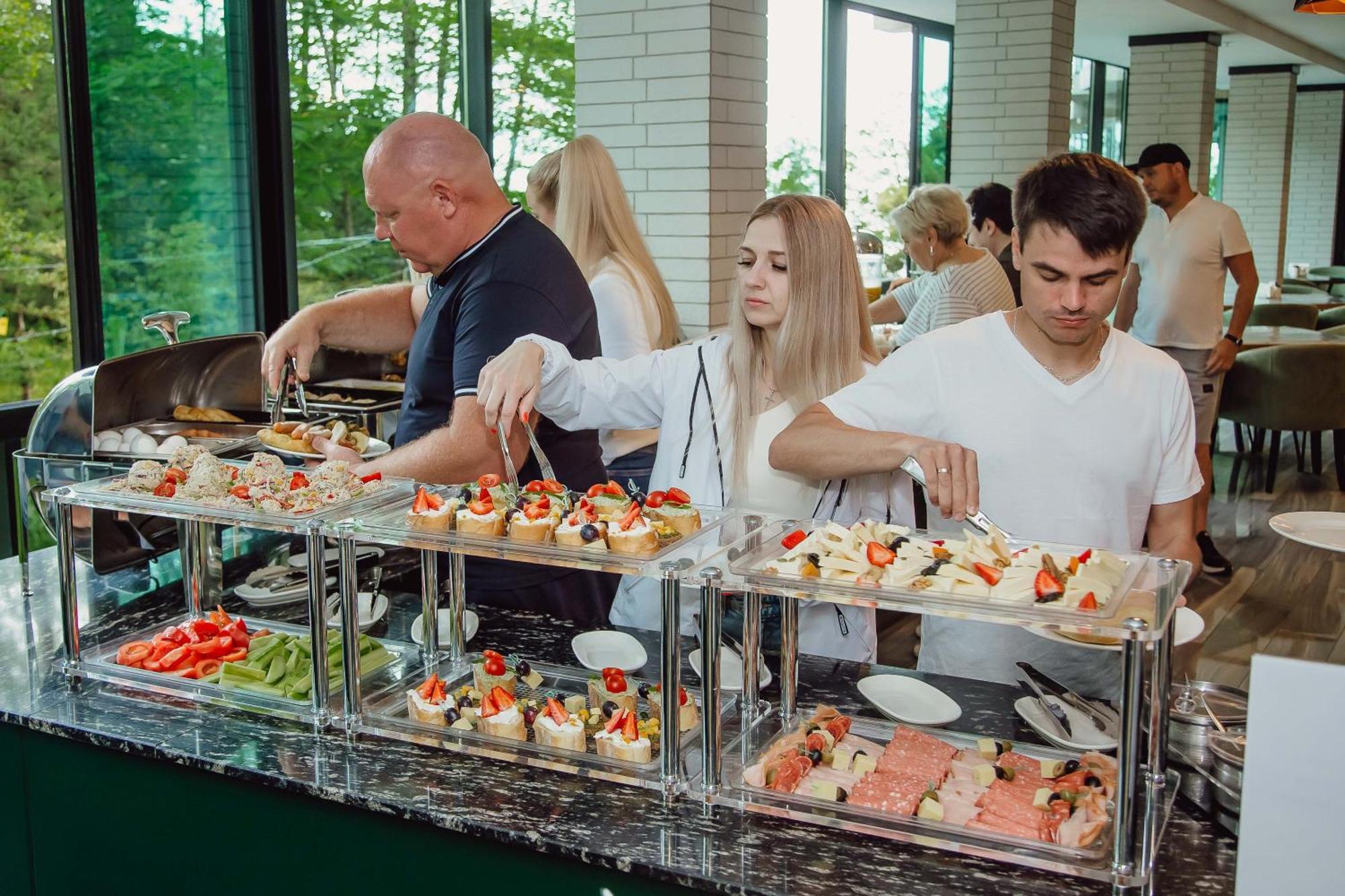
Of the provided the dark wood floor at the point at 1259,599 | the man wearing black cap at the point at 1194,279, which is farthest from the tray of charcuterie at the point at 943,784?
the man wearing black cap at the point at 1194,279

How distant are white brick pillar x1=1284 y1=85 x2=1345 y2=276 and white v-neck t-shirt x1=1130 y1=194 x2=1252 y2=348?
40.6 ft

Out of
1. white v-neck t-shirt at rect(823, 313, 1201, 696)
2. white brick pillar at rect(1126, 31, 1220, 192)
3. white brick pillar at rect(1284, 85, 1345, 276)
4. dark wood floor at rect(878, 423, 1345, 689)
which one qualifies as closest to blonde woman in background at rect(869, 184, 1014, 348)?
dark wood floor at rect(878, 423, 1345, 689)

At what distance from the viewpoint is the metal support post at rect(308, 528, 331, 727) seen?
173cm

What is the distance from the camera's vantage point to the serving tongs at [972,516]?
1.65 m

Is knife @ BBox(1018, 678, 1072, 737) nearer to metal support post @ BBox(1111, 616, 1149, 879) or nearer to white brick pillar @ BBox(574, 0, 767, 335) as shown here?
metal support post @ BBox(1111, 616, 1149, 879)

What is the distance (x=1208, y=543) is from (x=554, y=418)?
4.08 m

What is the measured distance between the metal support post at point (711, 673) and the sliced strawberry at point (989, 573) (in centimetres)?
30

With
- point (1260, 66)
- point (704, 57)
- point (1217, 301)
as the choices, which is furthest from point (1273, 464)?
point (1260, 66)

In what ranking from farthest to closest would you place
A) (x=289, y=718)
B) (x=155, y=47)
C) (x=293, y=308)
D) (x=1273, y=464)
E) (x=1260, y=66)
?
(x=1260, y=66)
(x=1273, y=464)
(x=293, y=308)
(x=155, y=47)
(x=289, y=718)

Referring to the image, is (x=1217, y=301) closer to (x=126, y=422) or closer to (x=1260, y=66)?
(x=126, y=422)

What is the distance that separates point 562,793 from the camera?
158 cm

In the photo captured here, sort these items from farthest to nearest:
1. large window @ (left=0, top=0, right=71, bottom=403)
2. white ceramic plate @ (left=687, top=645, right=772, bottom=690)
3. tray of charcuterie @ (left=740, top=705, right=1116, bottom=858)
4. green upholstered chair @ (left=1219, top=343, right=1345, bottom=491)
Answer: green upholstered chair @ (left=1219, top=343, right=1345, bottom=491) < large window @ (left=0, top=0, right=71, bottom=403) < white ceramic plate @ (left=687, top=645, right=772, bottom=690) < tray of charcuterie @ (left=740, top=705, right=1116, bottom=858)

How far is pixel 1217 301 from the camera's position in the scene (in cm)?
570

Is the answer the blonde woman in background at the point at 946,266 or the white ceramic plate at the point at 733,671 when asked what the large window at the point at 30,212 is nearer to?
the blonde woman in background at the point at 946,266
